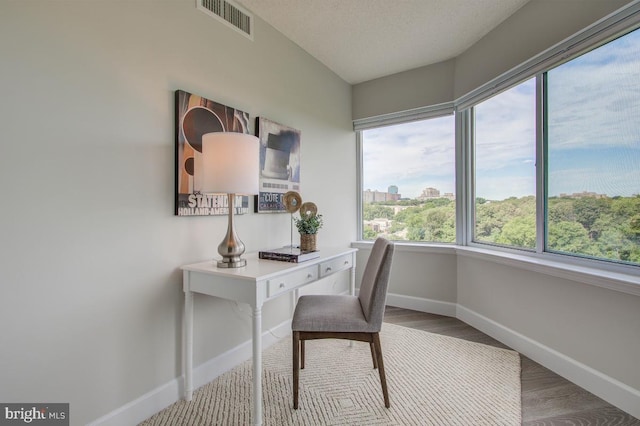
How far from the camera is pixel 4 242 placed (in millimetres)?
1133

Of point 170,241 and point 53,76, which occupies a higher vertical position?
point 53,76

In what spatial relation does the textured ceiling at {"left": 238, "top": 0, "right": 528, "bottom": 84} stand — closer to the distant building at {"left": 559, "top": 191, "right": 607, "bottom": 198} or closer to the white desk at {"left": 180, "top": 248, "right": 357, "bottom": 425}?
the distant building at {"left": 559, "top": 191, "right": 607, "bottom": 198}

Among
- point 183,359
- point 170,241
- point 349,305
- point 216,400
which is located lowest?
point 216,400

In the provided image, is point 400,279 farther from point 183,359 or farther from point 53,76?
point 53,76

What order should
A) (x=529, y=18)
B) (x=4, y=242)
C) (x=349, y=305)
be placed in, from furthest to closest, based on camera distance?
1. (x=529, y=18)
2. (x=349, y=305)
3. (x=4, y=242)

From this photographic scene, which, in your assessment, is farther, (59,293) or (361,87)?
(361,87)

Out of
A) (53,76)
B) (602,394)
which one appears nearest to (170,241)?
(53,76)

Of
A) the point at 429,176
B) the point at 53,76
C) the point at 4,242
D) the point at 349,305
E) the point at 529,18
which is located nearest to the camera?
the point at 4,242

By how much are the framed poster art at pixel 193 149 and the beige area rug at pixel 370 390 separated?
3.56 feet

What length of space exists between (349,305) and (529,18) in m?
2.40

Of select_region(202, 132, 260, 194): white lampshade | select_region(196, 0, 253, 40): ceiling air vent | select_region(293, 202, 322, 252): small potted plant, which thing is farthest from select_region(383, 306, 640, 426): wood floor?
select_region(196, 0, 253, 40): ceiling air vent

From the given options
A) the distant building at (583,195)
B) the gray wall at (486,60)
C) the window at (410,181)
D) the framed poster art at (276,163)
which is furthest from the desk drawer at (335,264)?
the gray wall at (486,60)

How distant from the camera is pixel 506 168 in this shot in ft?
8.30

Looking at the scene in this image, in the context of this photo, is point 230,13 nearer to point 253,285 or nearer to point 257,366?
point 253,285
